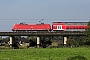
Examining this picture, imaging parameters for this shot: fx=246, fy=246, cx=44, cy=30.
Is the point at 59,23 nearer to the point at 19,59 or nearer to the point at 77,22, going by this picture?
the point at 77,22

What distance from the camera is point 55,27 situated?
314 feet

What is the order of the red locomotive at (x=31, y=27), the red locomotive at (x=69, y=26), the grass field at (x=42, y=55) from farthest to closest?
the red locomotive at (x=31, y=27), the red locomotive at (x=69, y=26), the grass field at (x=42, y=55)

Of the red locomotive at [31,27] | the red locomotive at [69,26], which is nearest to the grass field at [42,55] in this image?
the red locomotive at [69,26]

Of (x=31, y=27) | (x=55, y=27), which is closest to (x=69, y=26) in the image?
(x=55, y=27)

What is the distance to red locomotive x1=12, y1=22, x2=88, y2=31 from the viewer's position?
9444 cm

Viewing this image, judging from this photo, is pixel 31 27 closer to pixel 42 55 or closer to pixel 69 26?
pixel 69 26

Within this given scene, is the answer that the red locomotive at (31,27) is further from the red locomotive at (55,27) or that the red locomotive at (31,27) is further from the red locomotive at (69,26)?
the red locomotive at (69,26)

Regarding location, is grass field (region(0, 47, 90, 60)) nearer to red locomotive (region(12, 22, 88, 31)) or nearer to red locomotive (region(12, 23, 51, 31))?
red locomotive (region(12, 22, 88, 31))

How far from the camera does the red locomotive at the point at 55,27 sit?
94.4 metres

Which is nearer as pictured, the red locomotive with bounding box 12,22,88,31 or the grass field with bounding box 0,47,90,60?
the grass field with bounding box 0,47,90,60

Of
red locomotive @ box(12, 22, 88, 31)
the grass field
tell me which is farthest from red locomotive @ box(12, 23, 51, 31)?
the grass field

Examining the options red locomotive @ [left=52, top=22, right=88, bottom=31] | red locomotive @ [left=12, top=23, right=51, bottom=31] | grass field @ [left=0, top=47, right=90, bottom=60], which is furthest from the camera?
red locomotive @ [left=12, top=23, right=51, bottom=31]

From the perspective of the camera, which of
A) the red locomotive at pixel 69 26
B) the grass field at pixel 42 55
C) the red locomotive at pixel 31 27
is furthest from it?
the red locomotive at pixel 31 27

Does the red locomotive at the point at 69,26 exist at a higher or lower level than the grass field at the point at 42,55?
lower
